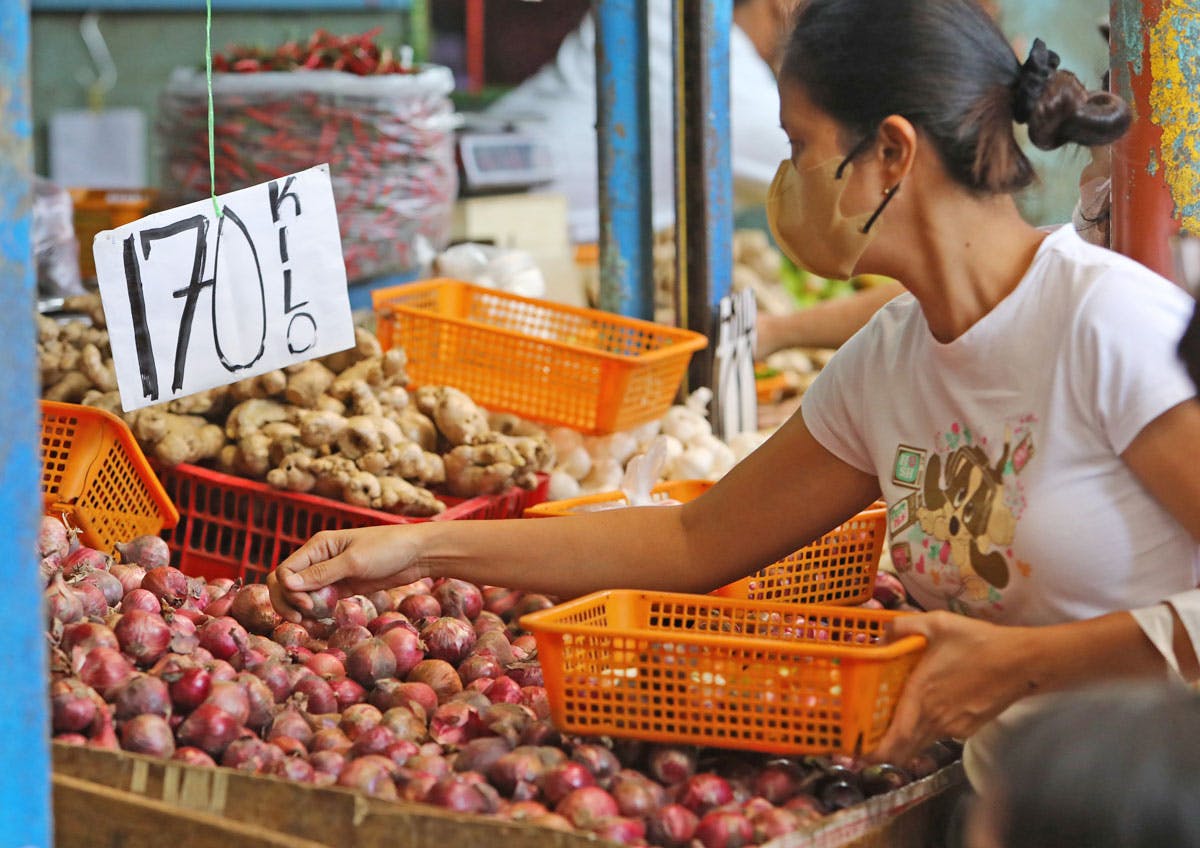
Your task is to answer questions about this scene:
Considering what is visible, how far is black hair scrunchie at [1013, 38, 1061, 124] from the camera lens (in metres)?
1.68

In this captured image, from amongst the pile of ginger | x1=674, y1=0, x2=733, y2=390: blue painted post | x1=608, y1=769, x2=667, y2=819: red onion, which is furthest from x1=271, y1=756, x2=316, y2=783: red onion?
x1=674, y1=0, x2=733, y2=390: blue painted post

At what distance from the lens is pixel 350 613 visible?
211 cm

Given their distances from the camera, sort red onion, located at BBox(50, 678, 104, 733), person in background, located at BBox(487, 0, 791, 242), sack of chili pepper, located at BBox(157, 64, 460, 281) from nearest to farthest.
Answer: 1. red onion, located at BBox(50, 678, 104, 733)
2. sack of chili pepper, located at BBox(157, 64, 460, 281)
3. person in background, located at BBox(487, 0, 791, 242)

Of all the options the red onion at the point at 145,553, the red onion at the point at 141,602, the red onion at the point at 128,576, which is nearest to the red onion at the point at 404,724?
the red onion at the point at 141,602

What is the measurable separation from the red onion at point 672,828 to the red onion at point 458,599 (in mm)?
826

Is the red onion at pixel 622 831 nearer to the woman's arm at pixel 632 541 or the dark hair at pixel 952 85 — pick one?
the woman's arm at pixel 632 541

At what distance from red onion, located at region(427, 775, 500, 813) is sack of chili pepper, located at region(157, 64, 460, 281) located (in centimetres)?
265

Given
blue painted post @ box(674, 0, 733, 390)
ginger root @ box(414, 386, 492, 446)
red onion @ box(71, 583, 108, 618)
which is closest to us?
red onion @ box(71, 583, 108, 618)

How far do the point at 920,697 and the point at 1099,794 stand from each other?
1.39ft

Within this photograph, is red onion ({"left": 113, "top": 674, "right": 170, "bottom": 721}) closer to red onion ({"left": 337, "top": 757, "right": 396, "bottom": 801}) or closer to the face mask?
red onion ({"left": 337, "top": 757, "right": 396, "bottom": 801})

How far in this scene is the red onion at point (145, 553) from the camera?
7.53 feet

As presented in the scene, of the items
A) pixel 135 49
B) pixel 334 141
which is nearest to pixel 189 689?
pixel 334 141

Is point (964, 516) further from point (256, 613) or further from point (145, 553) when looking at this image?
point (145, 553)

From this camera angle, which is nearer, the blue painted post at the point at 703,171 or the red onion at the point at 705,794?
the red onion at the point at 705,794
